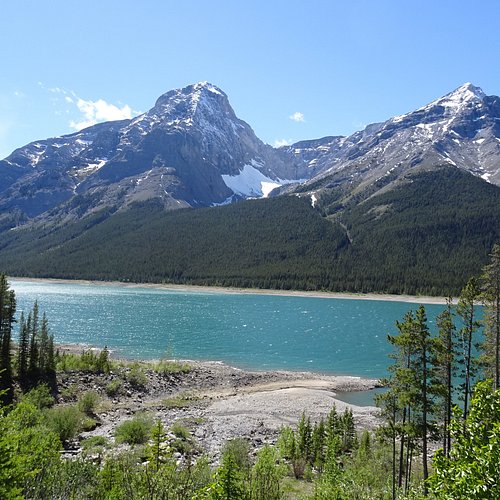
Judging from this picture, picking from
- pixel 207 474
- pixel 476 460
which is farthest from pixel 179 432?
pixel 476 460

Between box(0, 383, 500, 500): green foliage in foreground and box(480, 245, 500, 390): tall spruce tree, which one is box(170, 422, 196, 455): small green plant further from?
box(480, 245, 500, 390): tall spruce tree

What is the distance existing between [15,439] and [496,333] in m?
24.1

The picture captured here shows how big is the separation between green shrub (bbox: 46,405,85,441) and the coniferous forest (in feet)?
0.29

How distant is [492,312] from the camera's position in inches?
996

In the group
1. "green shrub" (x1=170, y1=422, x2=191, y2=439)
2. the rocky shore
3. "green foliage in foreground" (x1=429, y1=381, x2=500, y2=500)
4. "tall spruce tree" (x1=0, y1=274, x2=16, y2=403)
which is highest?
"green foliage in foreground" (x1=429, y1=381, x2=500, y2=500)

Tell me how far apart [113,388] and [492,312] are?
106 ft

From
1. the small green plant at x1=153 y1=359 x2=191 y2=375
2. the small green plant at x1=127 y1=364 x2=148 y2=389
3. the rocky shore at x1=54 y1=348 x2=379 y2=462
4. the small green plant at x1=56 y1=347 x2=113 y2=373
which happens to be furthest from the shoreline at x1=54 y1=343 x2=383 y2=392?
the small green plant at x1=56 y1=347 x2=113 y2=373

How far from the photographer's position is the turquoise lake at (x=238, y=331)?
213 ft

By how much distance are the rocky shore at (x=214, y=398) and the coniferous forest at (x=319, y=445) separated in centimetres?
165

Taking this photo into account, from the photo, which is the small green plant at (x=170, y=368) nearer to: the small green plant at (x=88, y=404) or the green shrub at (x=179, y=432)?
the small green plant at (x=88, y=404)

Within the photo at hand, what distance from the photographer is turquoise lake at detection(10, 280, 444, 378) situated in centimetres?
6500

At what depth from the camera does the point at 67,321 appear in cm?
8981

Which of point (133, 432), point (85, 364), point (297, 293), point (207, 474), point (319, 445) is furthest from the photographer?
point (297, 293)

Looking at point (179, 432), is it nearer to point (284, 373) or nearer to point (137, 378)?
point (137, 378)
